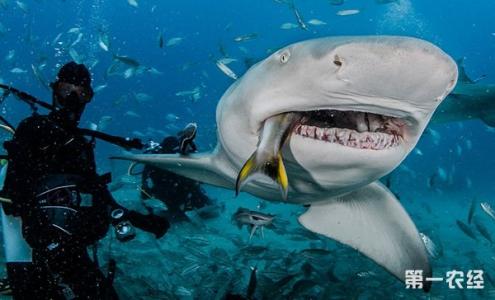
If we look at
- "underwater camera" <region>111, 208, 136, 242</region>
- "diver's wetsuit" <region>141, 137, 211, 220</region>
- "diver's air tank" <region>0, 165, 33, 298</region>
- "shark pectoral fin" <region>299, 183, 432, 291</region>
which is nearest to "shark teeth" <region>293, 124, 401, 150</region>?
"shark pectoral fin" <region>299, 183, 432, 291</region>

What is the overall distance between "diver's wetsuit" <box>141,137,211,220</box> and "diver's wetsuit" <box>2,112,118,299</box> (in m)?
3.95

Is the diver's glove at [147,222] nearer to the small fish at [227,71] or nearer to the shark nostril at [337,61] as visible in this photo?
the shark nostril at [337,61]

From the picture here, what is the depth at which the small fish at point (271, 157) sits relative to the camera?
1.82 meters

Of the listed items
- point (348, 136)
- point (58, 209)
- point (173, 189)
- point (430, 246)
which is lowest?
point (430, 246)

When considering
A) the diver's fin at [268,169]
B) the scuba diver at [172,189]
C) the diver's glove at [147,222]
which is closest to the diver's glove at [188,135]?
the diver's glove at [147,222]

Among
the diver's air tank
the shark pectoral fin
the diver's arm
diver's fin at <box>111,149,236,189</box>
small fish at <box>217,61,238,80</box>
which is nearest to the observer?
the diver's air tank

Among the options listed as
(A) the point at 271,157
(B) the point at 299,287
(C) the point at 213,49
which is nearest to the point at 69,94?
(A) the point at 271,157

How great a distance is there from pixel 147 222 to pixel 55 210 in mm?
683

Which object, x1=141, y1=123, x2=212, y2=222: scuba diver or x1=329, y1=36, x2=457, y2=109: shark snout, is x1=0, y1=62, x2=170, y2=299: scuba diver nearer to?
x1=329, y1=36, x2=457, y2=109: shark snout

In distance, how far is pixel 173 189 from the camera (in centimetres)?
729

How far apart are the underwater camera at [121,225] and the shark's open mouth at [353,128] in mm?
1536

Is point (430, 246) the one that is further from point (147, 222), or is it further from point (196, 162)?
point (147, 222)

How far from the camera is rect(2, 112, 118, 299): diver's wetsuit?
2.69 metres

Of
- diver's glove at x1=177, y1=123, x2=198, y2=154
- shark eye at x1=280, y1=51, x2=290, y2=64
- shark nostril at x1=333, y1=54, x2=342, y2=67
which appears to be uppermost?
shark nostril at x1=333, y1=54, x2=342, y2=67
